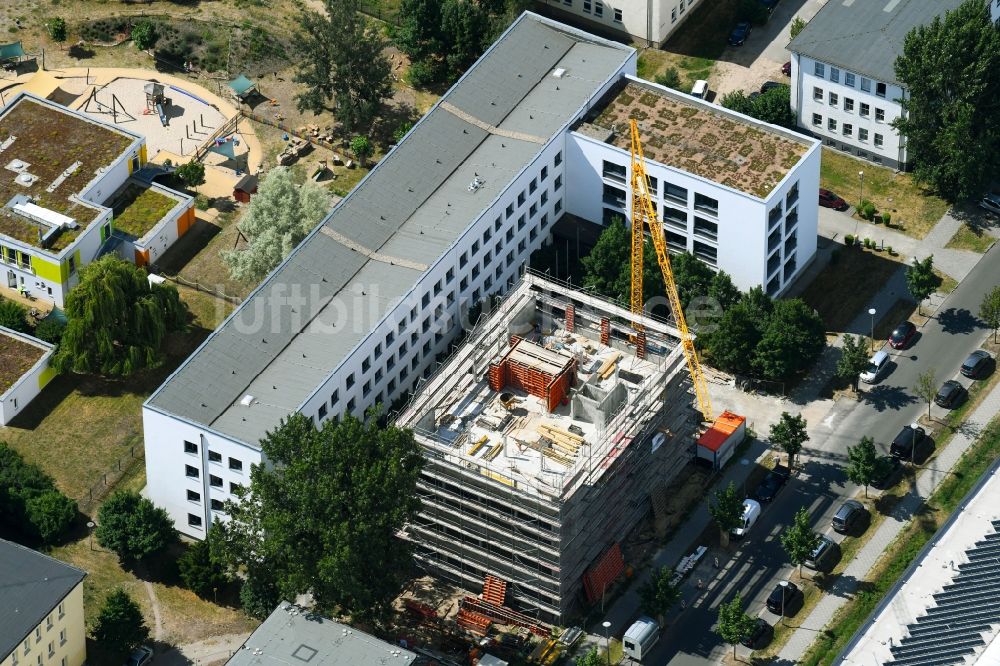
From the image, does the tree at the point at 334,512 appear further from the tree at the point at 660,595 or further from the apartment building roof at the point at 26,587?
the tree at the point at 660,595

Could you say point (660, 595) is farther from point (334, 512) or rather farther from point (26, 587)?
point (26, 587)

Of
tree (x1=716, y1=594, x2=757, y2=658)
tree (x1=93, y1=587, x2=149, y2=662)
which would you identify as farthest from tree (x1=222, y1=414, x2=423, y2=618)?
tree (x1=716, y1=594, x2=757, y2=658)

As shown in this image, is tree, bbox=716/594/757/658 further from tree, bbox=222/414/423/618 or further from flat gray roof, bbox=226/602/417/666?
tree, bbox=222/414/423/618

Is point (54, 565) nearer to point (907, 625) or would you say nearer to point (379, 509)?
point (379, 509)

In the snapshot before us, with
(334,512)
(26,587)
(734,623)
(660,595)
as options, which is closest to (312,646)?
(334,512)

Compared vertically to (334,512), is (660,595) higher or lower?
higher

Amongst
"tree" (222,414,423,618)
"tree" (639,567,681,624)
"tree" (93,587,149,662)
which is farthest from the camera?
"tree" (639,567,681,624)
